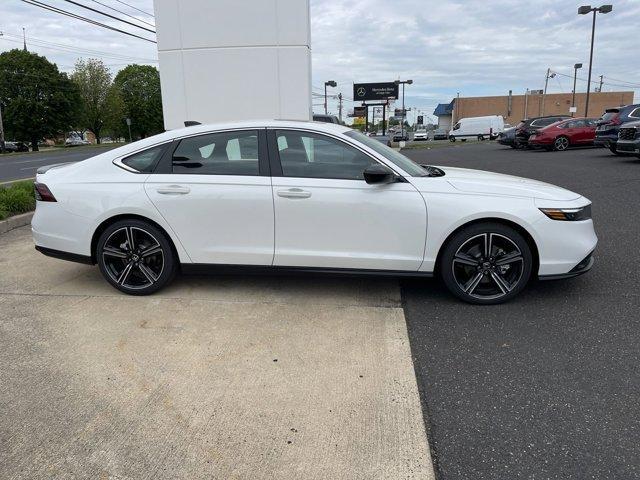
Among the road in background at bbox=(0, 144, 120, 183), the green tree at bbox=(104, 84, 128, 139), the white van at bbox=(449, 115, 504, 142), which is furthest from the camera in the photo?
the green tree at bbox=(104, 84, 128, 139)

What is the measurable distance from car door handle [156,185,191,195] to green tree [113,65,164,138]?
7056 centimetres

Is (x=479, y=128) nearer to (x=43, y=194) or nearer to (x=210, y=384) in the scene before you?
(x=43, y=194)

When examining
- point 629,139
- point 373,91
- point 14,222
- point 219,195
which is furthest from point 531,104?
point 219,195

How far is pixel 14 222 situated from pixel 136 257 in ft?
12.9

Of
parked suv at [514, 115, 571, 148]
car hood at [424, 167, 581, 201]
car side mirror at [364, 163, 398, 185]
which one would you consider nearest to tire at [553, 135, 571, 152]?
parked suv at [514, 115, 571, 148]

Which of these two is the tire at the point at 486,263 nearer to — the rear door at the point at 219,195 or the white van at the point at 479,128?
the rear door at the point at 219,195

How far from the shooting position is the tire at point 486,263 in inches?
158

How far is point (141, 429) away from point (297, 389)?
895mm

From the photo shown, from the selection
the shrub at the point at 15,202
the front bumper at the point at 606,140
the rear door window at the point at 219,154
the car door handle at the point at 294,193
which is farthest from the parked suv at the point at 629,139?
the shrub at the point at 15,202

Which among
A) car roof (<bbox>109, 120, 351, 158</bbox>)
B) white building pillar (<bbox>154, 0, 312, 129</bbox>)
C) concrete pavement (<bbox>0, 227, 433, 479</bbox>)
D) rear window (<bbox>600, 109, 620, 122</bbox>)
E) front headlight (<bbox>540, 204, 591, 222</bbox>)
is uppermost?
white building pillar (<bbox>154, 0, 312, 129</bbox>)

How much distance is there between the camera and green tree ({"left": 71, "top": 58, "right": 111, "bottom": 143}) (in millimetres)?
58938

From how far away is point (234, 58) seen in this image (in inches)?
335

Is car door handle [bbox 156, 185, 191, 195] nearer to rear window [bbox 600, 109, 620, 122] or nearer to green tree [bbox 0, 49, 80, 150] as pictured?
rear window [bbox 600, 109, 620, 122]

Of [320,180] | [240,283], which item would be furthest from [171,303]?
[320,180]
